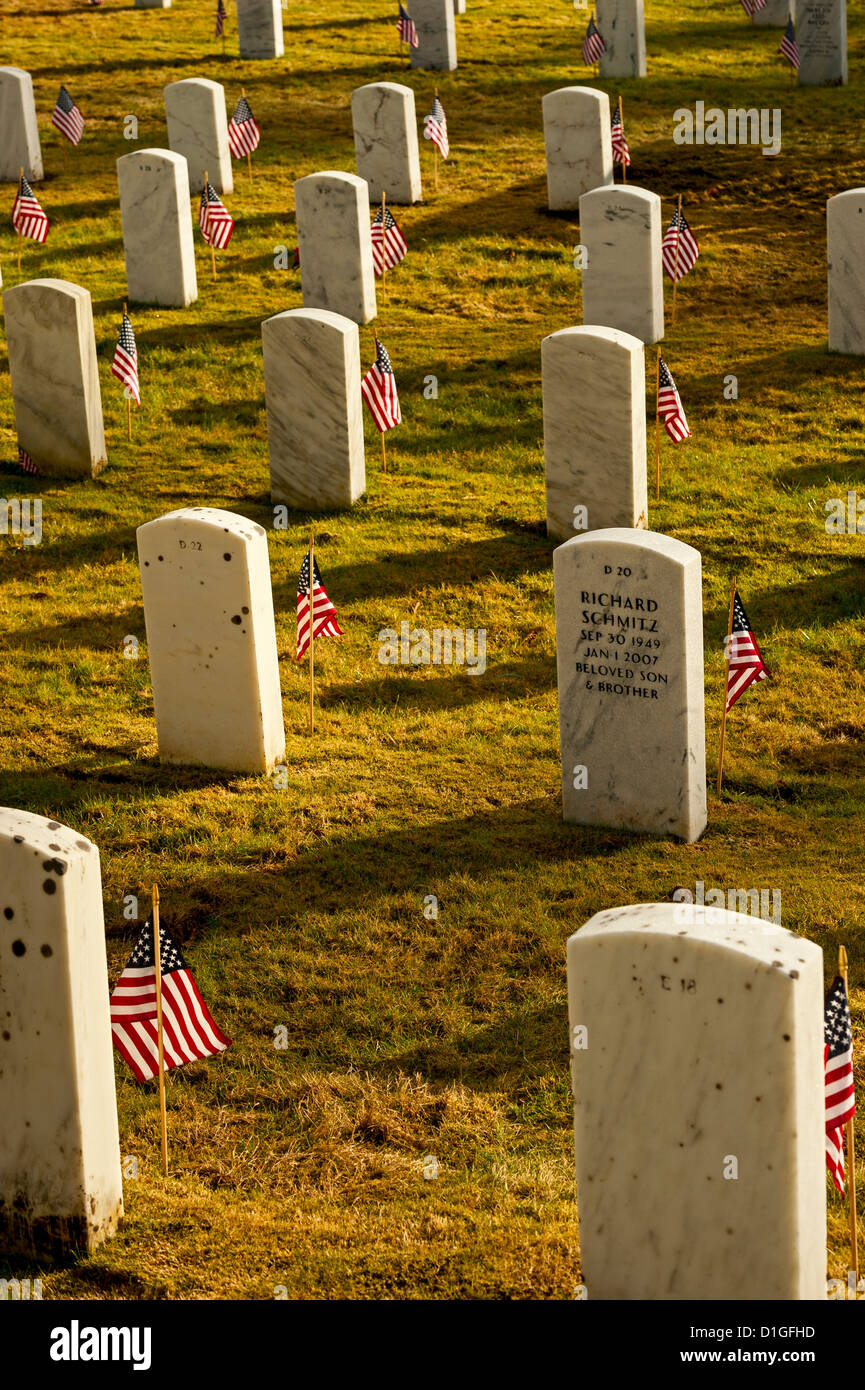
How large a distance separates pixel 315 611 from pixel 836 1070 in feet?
17.7

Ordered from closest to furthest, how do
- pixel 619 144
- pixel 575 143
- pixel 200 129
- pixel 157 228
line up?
pixel 157 228
pixel 575 143
pixel 619 144
pixel 200 129

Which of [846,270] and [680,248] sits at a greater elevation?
[680,248]

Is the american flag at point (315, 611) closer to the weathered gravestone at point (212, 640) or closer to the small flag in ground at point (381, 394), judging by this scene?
the weathered gravestone at point (212, 640)

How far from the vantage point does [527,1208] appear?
252 inches

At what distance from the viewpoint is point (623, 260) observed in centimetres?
1628

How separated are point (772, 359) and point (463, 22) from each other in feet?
45.3

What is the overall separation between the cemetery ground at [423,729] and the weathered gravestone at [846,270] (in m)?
0.33

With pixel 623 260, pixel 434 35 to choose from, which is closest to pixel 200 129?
pixel 434 35

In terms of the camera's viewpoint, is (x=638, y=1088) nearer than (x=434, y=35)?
Yes

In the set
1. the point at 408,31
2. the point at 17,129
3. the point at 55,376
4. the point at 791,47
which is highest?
the point at 408,31

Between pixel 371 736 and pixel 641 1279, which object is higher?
pixel 371 736

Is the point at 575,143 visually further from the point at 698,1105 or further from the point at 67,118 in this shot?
the point at 698,1105

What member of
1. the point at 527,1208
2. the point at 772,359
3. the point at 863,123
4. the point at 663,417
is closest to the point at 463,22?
the point at 863,123
